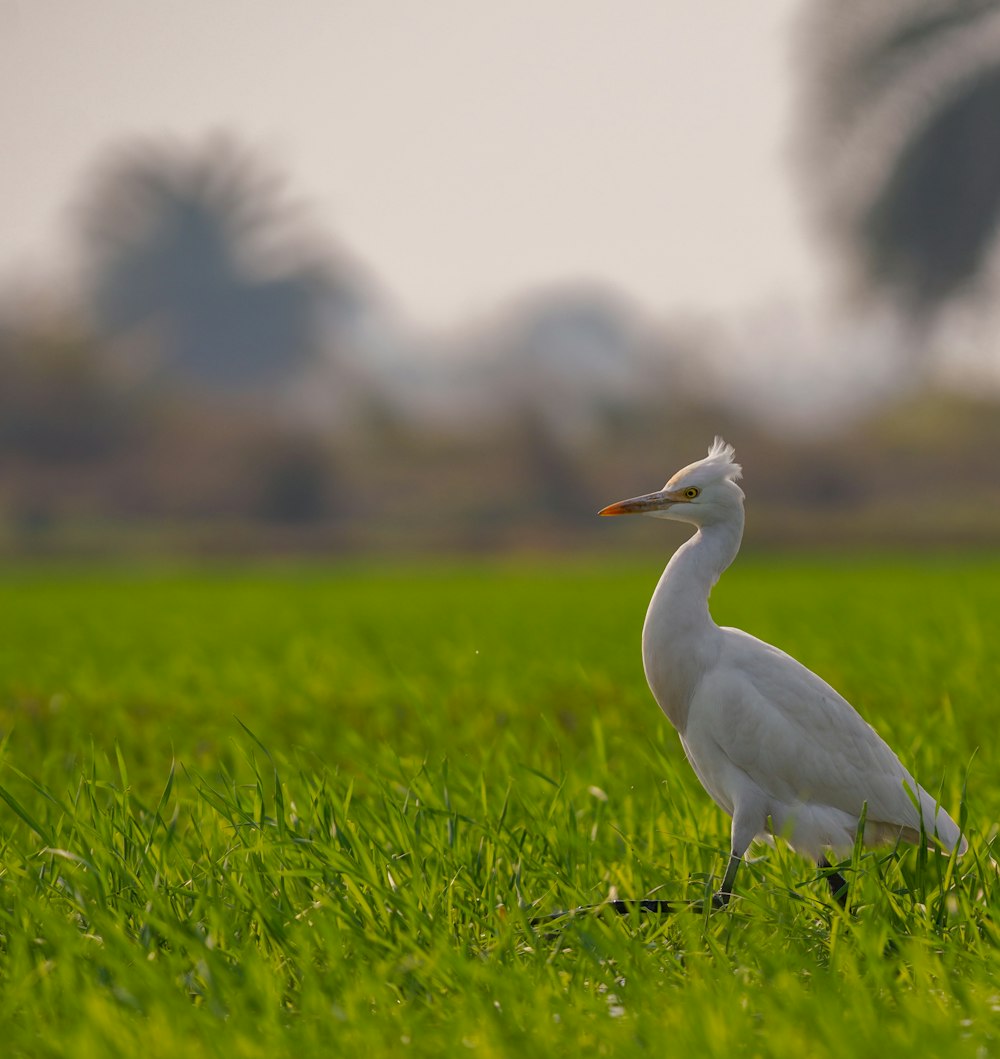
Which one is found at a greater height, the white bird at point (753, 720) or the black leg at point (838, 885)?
the white bird at point (753, 720)

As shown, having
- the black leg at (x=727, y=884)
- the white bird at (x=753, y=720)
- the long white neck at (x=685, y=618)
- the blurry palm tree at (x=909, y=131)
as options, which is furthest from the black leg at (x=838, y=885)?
the blurry palm tree at (x=909, y=131)

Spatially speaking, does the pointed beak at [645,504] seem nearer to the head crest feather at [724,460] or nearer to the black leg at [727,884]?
the head crest feather at [724,460]

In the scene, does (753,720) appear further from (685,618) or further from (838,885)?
(838,885)

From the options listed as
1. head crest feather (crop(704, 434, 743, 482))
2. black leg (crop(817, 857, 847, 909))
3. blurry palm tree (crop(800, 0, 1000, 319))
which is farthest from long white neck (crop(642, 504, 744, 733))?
blurry palm tree (crop(800, 0, 1000, 319))

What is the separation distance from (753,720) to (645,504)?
0.68m

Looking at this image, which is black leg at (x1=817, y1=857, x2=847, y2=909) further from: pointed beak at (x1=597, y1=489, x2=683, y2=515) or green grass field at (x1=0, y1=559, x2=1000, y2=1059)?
pointed beak at (x1=597, y1=489, x2=683, y2=515)

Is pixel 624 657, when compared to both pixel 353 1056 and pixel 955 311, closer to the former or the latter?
pixel 353 1056

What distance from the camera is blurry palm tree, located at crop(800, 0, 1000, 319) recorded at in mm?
30984

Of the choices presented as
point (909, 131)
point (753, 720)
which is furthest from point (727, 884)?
point (909, 131)

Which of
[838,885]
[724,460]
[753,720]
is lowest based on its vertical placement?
[838,885]

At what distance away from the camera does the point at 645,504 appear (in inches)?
133

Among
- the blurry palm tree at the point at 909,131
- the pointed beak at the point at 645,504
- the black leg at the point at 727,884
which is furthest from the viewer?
the blurry palm tree at the point at 909,131

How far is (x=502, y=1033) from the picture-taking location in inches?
95.3

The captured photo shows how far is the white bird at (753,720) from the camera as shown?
3.39m
